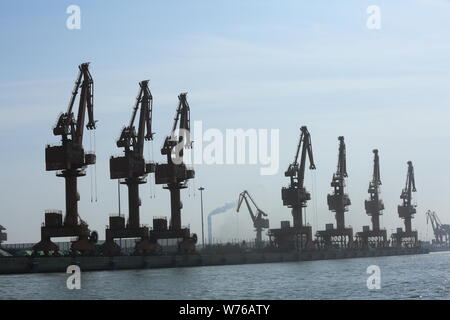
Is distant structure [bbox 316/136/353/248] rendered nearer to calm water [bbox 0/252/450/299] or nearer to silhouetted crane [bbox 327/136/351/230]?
silhouetted crane [bbox 327/136/351/230]

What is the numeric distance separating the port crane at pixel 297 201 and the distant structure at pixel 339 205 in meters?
17.7

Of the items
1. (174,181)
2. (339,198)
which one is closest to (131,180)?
(174,181)

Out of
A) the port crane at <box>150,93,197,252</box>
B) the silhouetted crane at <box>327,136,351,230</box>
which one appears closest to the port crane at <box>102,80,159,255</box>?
the port crane at <box>150,93,197,252</box>

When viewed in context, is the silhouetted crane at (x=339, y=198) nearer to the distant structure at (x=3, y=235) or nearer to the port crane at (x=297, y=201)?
the port crane at (x=297, y=201)

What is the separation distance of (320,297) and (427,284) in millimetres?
19331

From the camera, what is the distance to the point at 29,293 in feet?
214

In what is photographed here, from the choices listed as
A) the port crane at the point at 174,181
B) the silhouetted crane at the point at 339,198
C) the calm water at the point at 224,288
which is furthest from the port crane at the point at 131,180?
the silhouetted crane at the point at 339,198

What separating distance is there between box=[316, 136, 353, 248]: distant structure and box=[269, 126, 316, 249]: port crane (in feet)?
58.0

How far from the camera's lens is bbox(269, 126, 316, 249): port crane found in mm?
164012

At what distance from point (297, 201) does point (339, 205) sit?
29.6 m

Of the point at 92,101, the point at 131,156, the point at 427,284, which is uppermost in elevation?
the point at 92,101

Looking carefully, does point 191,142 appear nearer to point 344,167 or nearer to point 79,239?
point 79,239

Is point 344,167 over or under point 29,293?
over

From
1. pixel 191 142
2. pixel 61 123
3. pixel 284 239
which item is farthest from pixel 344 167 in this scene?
pixel 61 123
